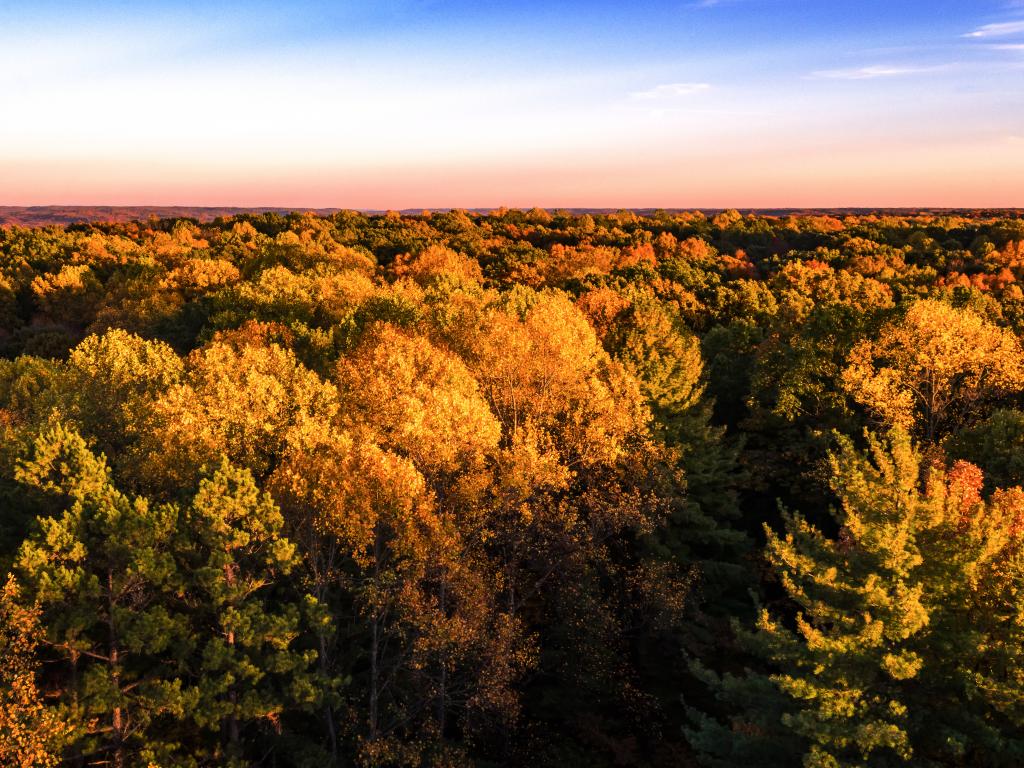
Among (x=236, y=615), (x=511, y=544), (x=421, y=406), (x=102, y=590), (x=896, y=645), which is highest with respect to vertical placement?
(x=421, y=406)

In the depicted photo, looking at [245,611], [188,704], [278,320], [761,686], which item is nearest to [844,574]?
[761,686]

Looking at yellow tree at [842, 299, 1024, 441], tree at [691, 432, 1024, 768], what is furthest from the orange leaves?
yellow tree at [842, 299, 1024, 441]

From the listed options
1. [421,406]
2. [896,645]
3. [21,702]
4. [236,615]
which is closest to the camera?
[896,645]

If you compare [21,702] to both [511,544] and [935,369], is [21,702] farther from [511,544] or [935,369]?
[935,369]

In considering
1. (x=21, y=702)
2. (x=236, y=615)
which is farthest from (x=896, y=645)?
(x=21, y=702)

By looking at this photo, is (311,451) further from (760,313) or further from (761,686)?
(760,313)

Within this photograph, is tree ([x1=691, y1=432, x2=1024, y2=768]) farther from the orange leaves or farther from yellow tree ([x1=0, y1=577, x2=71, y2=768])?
yellow tree ([x1=0, y1=577, x2=71, y2=768])
